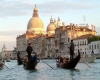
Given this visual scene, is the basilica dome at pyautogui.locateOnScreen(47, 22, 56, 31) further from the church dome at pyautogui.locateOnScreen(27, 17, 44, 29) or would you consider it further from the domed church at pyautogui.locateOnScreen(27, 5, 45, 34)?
the church dome at pyautogui.locateOnScreen(27, 17, 44, 29)

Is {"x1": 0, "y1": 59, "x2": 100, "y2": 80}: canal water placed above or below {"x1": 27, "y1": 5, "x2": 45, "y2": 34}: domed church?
below

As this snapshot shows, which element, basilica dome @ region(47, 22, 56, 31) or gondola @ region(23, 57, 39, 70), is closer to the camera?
gondola @ region(23, 57, 39, 70)

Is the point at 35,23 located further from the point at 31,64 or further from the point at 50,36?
the point at 31,64

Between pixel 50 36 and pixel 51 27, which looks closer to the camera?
pixel 50 36

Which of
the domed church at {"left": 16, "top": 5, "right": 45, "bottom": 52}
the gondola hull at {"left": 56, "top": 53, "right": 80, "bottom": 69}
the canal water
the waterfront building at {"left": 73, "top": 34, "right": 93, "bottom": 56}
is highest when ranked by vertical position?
the domed church at {"left": 16, "top": 5, "right": 45, "bottom": 52}

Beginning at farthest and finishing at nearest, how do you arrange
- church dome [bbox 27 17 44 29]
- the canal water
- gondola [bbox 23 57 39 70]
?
church dome [bbox 27 17 44 29]
gondola [bbox 23 57 39 70]
the canal water

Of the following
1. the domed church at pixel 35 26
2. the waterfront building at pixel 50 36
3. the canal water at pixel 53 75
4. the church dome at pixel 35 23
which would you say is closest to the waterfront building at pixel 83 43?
the waterfront building at pixel 50 36

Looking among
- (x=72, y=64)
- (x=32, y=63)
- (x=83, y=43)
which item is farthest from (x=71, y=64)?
(x=83, y=43)

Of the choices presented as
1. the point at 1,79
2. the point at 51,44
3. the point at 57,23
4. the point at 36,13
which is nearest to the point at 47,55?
the point at 51,44

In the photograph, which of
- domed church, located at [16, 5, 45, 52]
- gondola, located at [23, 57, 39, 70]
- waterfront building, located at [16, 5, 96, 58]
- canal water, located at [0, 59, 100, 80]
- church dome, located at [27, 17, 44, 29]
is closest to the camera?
canal water, located at [0, 59, 100, 80]

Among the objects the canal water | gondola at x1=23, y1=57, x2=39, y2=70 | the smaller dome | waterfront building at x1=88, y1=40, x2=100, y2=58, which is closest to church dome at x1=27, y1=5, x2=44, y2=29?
the smaller dome

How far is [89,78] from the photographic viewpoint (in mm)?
15992

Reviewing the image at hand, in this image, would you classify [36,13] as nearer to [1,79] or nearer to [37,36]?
[37,36]

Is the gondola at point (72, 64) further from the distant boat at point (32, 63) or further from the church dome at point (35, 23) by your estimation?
the church dome at point (35, 23)
